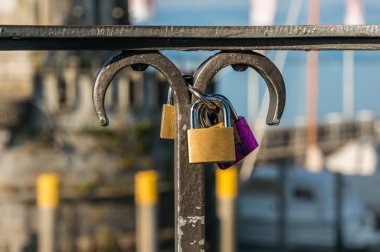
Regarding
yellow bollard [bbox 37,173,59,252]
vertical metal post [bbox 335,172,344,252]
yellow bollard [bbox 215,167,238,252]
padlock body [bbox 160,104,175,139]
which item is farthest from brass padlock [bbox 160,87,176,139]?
vertical metal post [bbox 335,172,344,252]

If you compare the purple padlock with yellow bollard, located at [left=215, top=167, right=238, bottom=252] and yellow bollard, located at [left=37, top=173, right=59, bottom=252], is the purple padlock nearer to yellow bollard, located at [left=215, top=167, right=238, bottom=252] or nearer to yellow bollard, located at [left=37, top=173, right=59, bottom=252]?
yellow bollard, located at [left=37, top=173, right=59, bottom=252]

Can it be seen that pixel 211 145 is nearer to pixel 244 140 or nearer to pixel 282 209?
pixel 244 140

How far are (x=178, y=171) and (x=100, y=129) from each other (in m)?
13.4

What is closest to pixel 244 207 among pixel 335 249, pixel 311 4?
pixel 335 249

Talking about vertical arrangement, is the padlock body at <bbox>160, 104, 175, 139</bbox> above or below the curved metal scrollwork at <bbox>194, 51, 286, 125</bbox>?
below

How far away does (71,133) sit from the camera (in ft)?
50.5

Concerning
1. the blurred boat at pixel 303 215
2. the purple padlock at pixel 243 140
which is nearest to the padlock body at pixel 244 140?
the purple padlock at pixel 243 140

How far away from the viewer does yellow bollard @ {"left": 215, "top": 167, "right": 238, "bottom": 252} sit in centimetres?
1441

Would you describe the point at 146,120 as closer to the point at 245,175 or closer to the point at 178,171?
the point at 245,175

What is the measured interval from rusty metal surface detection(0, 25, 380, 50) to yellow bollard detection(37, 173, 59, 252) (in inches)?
444

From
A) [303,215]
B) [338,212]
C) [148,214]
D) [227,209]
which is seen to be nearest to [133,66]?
[148,214]

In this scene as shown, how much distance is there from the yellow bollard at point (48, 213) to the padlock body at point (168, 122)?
36.3 ft

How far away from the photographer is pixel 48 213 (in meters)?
13.4

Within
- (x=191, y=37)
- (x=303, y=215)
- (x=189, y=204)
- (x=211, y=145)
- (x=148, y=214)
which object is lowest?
(x=303, y=215)
